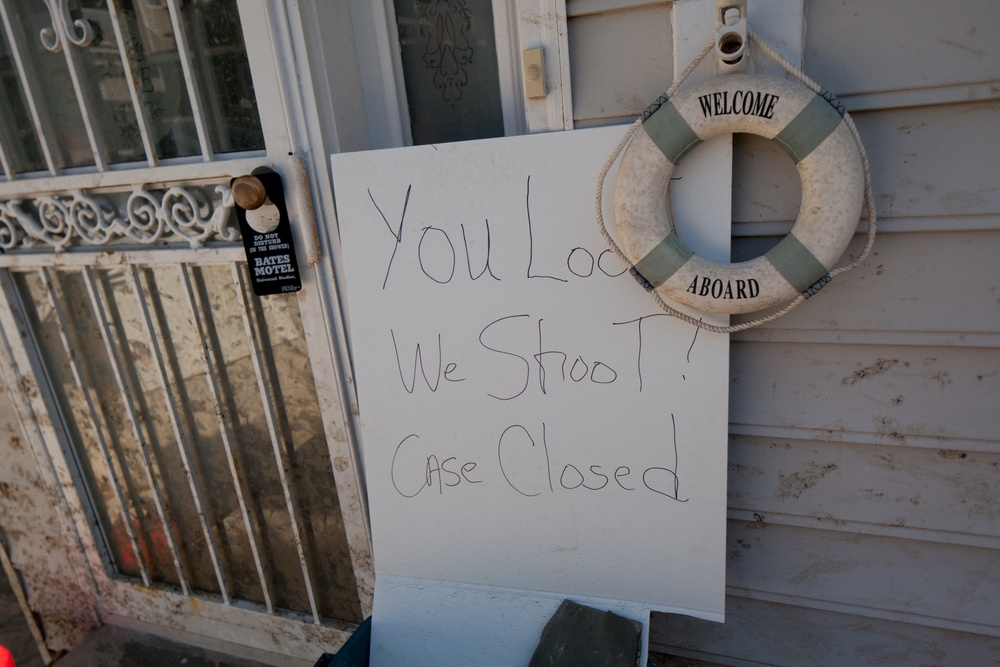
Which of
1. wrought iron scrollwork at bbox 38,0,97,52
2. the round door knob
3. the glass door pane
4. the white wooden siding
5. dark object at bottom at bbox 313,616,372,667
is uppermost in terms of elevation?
wrought iron scrollwork at bbox 38,0,97,52

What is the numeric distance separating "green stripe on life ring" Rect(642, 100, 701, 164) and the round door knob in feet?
2.90

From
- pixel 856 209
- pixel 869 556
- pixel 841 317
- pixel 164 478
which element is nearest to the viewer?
pixel 856 209

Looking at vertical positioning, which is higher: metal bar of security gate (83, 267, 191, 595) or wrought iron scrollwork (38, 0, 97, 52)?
wrought iron scrollwork (38, 0, 97, 52)

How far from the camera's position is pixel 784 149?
41.2 inches

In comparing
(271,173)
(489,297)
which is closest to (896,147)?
(489,297)

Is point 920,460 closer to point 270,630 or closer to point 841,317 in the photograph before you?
point 841,317

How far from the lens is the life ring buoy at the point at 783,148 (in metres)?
1.00

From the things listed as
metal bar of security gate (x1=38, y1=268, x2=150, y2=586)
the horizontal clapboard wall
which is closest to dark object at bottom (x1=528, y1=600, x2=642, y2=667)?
the horizontal clapboard wall

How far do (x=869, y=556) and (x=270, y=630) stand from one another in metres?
1.77

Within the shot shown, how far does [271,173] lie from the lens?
142cm

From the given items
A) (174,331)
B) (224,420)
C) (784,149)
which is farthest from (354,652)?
(784,149)

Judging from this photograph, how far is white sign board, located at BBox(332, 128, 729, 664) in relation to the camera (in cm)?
118

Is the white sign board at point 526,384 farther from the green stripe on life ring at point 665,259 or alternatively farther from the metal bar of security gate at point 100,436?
the metal bar of security gate at point 100,436

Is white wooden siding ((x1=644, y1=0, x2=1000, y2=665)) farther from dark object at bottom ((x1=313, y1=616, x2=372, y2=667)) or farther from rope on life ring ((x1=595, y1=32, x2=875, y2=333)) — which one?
dark object at bottom ((x1=313, y1=616, x2=372, y2=667))
